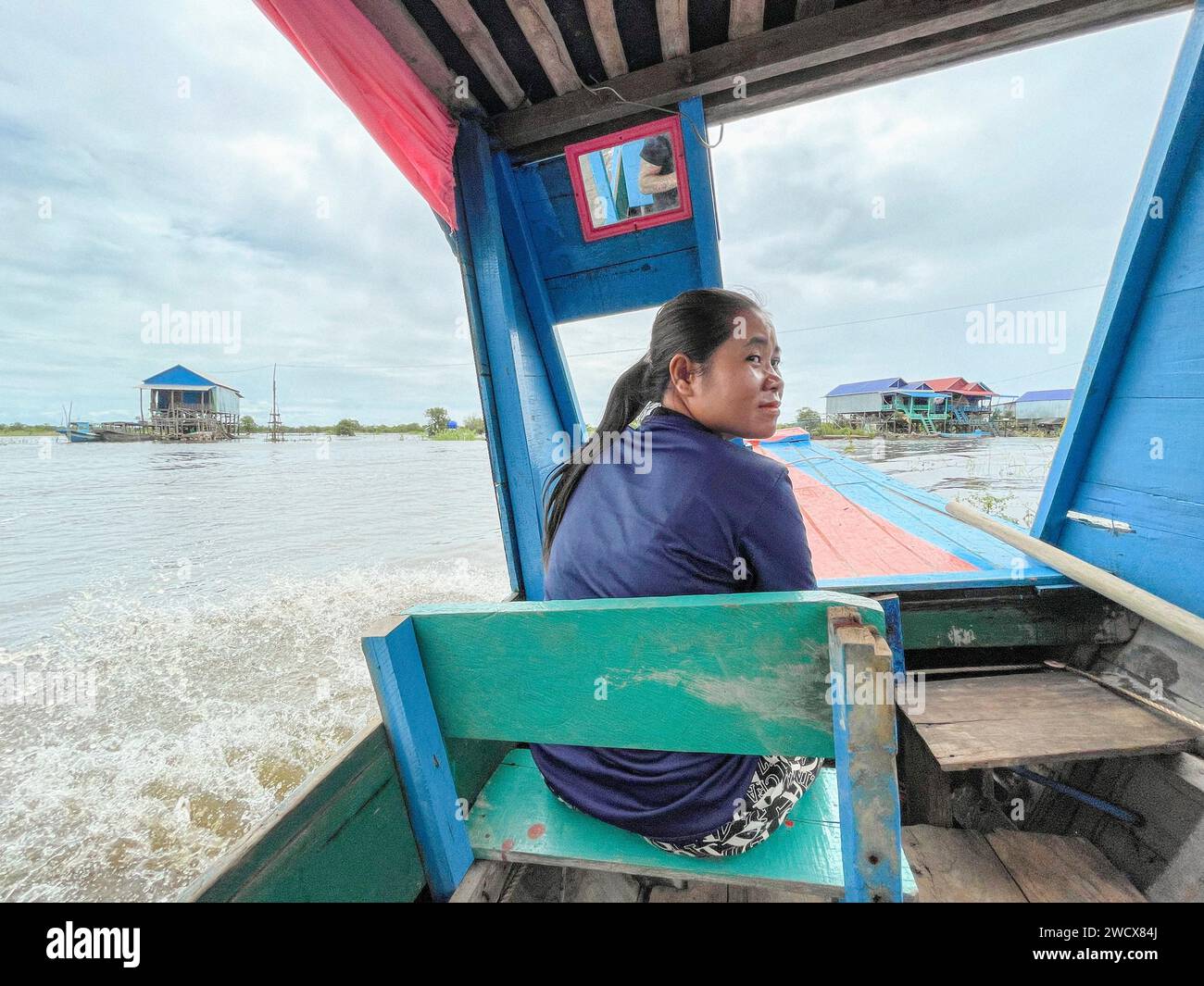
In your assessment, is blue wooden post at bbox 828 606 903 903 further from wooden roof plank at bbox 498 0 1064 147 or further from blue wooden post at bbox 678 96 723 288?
blue wooden post at bbox 678 96 723 288

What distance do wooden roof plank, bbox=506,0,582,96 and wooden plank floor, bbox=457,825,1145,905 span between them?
2.79 m

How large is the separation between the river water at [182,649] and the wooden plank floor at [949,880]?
789mm

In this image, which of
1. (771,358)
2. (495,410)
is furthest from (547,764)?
(495,410)

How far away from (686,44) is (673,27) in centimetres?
12

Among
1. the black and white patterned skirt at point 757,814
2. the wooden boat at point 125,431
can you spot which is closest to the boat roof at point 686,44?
the black and white patterned skirt at point 757,814

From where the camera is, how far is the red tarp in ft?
4.51

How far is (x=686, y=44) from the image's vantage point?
1.98 meters

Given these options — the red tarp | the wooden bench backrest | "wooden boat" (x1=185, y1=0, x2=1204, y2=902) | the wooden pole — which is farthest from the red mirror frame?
the wooden bench backrest

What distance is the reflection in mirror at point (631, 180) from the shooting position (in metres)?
2.43

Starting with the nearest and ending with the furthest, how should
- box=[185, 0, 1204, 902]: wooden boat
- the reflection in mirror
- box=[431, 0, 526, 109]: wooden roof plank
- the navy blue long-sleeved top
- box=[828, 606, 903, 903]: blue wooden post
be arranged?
box=[828, 606, 903, 903]: blue wooden post, box=[185, 0, 1204, 902]: wooden boat, the navy blue long-sleeved top, box=[431, 0, 526, 109]: wooden roof plank, the reflection in mirror

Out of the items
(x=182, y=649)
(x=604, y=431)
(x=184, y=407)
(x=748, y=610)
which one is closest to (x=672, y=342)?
(x=604, y=431)

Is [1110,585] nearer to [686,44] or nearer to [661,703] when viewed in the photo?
[661,703]

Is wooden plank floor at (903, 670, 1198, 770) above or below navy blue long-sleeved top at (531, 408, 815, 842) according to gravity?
below

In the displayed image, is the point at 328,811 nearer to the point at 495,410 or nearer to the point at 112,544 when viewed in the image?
the point at 495,410
